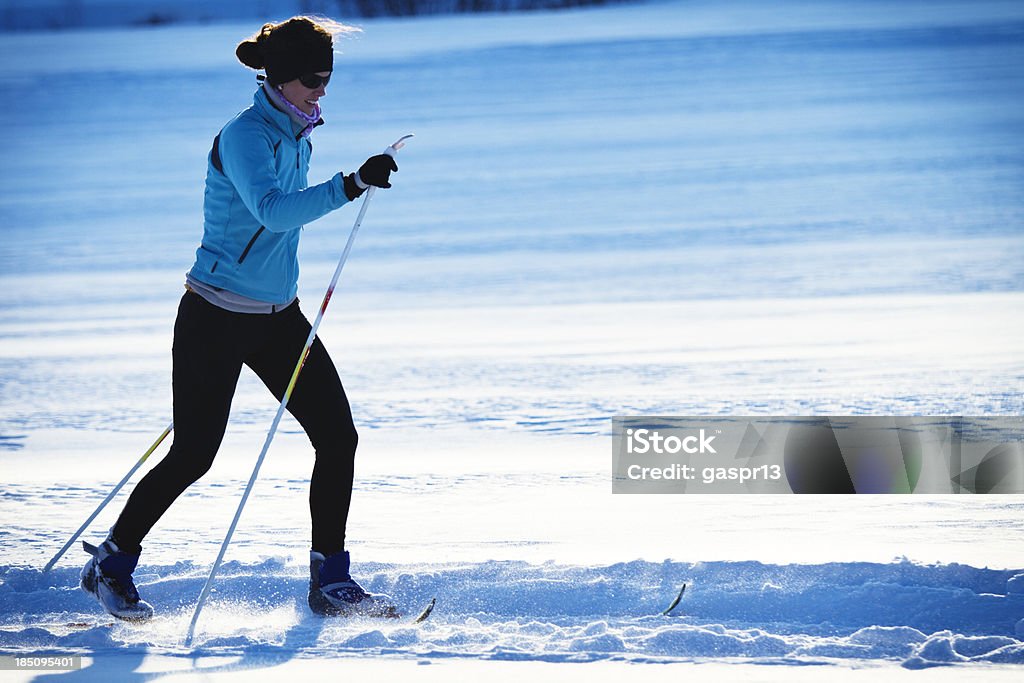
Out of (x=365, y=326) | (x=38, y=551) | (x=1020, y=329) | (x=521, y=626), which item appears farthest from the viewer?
(x=365, y=326)

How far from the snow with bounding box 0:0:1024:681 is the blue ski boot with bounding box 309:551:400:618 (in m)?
0.06

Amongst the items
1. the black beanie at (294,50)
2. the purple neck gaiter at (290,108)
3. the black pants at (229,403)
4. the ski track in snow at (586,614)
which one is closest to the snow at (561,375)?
the ski track in snow at (586,614)

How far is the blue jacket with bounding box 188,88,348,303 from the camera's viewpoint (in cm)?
299

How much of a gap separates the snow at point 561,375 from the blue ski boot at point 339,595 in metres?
0.06

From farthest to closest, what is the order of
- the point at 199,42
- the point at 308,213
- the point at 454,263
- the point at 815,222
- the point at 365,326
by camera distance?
the point at 199,42 → the point at 815,222 → the point at 454,263 → the point at 365,326 → the point at 308,213

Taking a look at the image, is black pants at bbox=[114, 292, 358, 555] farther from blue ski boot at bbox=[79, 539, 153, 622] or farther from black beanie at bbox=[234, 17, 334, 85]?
black beanie at bbox=[234, 17, 334, 85]

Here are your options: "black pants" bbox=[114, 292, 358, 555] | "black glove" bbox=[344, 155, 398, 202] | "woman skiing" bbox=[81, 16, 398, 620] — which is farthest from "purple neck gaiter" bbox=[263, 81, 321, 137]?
"black pants" bbox=[114, 292, 358, 555]

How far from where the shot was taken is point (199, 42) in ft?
107

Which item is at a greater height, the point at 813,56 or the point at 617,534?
the point at 813,56

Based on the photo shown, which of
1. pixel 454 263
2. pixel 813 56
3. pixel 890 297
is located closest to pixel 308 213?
pixel 890 297

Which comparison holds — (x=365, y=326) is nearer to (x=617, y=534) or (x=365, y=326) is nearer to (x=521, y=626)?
(x=617, y=534)

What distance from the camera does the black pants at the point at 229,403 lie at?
3168mm

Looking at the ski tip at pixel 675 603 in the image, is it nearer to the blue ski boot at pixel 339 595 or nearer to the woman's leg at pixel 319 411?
the blue ski boot at pixel 339 595

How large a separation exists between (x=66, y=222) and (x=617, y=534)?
28.8 feet
